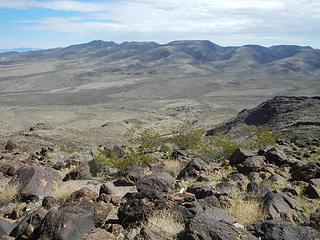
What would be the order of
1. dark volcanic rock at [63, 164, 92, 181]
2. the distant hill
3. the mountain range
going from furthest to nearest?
the distant hill
the mountain range
dark volcanic rock at [63, 164, 92, 181]

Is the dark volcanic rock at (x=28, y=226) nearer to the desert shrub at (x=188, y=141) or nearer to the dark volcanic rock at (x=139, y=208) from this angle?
the dark volcanic rock at (x=139, y=208)

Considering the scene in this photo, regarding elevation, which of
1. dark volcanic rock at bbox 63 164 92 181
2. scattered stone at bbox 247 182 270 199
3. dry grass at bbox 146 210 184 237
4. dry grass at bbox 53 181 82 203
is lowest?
dark volcanic rock at bbox 63 164 92 181

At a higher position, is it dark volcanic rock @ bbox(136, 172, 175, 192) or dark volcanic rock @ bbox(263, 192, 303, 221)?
→ dark volcanic rock @ bbox(263, 192, 303, 221)

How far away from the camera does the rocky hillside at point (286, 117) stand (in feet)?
115

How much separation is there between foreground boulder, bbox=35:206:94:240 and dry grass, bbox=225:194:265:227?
2.65 m

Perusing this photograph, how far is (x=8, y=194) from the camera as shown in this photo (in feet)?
36.4

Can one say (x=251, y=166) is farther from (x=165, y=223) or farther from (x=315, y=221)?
(x=165, y=223)

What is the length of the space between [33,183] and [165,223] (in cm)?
517

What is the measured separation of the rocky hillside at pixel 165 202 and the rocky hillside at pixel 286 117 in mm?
18837

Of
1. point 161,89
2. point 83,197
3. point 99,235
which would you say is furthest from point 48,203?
point 161,89

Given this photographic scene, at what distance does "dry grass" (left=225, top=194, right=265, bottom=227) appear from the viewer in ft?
27.1

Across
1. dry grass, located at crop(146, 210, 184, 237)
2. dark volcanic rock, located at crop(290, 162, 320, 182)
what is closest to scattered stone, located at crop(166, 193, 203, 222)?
dry grass, located at crop(146, 210, 184, 237)

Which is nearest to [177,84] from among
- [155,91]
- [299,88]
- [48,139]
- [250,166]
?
[155,91]

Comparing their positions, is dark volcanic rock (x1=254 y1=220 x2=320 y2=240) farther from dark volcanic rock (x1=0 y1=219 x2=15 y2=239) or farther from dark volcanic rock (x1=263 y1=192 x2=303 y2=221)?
dark volcanic rock (x1=0 y1=219 x2=15 y2=239)
